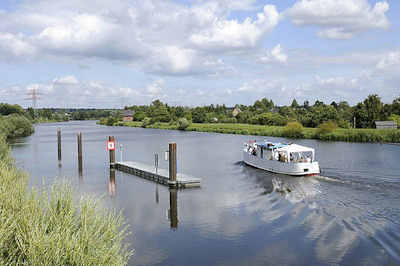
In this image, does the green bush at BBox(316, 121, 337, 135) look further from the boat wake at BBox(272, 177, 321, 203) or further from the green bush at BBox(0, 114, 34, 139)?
the green bush at BBox(0, 114, 34, 139)

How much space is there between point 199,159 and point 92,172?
10.5m

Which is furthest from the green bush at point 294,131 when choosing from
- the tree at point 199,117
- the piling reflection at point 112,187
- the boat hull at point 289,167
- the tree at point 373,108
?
the tree at point 199,117

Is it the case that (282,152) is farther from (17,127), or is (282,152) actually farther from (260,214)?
(17,127)

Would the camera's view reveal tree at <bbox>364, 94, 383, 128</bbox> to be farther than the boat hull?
Yes

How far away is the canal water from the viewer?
12578mm

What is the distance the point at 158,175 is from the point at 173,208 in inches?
253

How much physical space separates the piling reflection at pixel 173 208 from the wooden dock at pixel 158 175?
856 millimetres

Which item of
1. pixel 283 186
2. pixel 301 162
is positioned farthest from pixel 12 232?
pixel 301 162

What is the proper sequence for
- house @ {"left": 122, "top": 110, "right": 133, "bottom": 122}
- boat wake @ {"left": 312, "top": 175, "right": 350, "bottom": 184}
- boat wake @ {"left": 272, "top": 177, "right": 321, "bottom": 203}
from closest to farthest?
Result: boat wake @ {"left": 272, "top": 177, "right": 321, "bottom": 203} → boat wake @ {"left": 312, "top": 175, "right": 350, "bottom": 184} → house @ {"left": 122, "top": 110, "right": 133, "bottom": 122}

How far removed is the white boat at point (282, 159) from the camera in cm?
2545

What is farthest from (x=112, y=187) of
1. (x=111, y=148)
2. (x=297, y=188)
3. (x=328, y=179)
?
(x=328, y=179)

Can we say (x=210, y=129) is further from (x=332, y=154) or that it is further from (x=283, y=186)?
(x=283, y=186)

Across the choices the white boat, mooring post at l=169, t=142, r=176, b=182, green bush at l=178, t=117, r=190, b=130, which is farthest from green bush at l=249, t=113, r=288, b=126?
mooring post at l=169, t=142, r=176, b=182

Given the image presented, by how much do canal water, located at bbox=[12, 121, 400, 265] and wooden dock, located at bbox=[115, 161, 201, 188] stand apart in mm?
580
